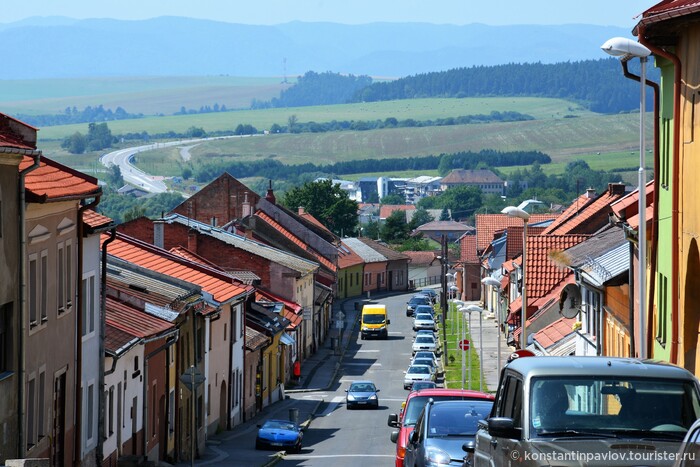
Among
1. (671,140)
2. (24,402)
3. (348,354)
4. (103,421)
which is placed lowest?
(348,354)

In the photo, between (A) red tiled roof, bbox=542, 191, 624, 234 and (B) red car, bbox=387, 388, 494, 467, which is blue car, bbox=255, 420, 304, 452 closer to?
(B) red car, bbox=387, 388, 494, 467

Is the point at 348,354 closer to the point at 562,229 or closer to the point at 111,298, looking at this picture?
the point at 562,229

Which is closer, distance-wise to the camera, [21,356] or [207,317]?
[21,356]

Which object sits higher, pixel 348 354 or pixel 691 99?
pixel 691 99

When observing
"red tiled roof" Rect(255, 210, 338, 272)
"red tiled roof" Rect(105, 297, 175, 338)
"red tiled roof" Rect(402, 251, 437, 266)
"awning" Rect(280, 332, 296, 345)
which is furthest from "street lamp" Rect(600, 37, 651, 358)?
"red tiled roof" Rect(402, 251, 437, 266)

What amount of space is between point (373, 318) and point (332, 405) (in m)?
29.3

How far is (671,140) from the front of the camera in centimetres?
2294

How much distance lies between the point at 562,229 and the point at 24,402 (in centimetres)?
4412

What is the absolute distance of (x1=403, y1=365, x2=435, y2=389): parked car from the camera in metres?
63.5

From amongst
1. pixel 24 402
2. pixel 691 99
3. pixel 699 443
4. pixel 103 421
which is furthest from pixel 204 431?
pixel 699 443

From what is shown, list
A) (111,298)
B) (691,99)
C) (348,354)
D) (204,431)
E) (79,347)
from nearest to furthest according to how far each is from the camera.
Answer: (691,99)
(79,347)
(111,298)
(204,431)
(348,354)

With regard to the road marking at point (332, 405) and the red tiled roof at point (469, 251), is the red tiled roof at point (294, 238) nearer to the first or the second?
the red tiled roof at point (469, 251)

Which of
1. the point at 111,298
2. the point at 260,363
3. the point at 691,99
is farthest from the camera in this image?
the point at 260,363

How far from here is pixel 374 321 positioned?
88.3 metres
